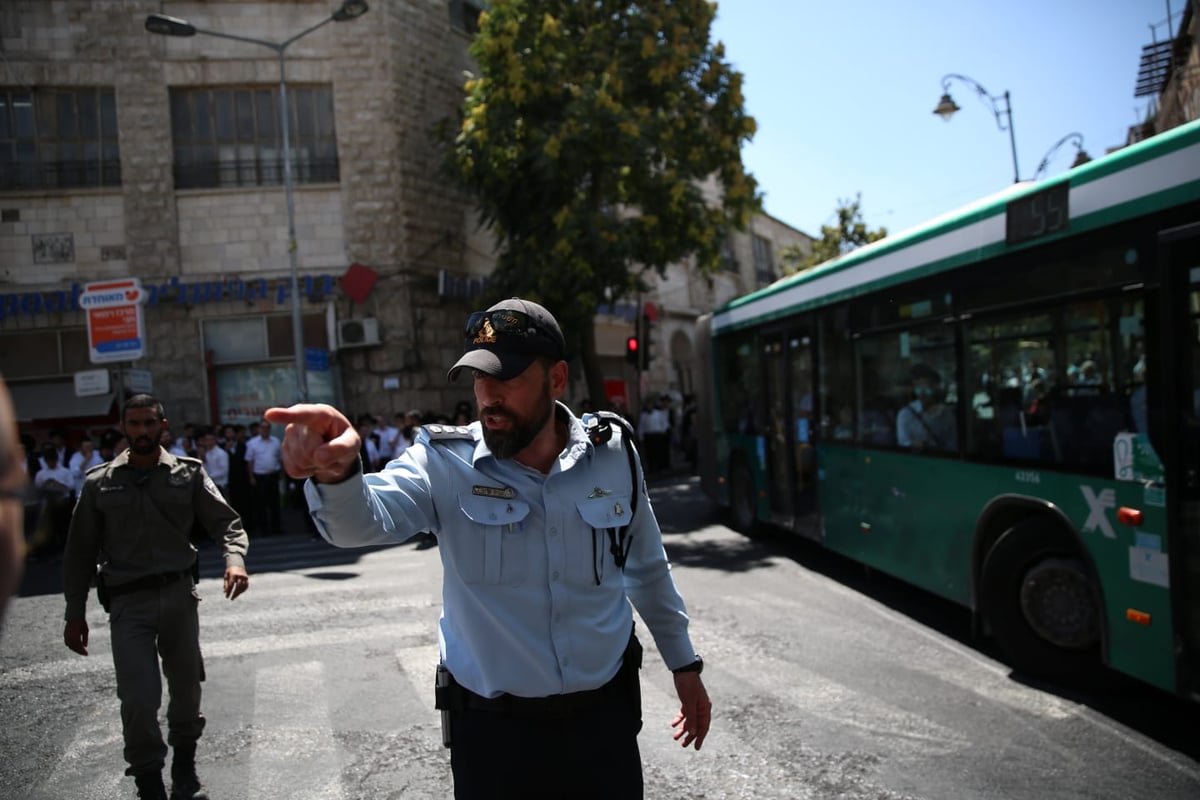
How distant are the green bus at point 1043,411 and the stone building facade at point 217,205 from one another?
45.7 feet

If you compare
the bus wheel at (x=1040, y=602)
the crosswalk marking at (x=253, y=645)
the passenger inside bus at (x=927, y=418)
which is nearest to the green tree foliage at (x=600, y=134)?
the passenger inside bus at (x=927, y=418)

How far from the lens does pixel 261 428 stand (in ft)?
50.0

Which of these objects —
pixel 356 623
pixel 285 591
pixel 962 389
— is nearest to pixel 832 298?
pixel 962 389

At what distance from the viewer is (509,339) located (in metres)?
2.36

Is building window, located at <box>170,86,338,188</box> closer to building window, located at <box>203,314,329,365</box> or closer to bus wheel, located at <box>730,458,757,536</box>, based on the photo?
building window, located at <box>203,314,329,365</box>

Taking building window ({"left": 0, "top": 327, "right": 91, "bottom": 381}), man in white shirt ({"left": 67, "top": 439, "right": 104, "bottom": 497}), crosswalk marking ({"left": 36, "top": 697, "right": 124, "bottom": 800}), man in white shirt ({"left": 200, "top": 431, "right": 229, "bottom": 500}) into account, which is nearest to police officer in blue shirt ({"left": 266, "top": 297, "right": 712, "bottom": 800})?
crosswalk marking ({"left": 36, "top": 697, "right": 124, "bottom": 800})

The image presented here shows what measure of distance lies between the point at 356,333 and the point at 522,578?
61.0 feet

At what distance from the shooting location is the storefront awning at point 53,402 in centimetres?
1928

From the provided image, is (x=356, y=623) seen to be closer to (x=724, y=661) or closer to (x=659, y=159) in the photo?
(x=724, y=661)

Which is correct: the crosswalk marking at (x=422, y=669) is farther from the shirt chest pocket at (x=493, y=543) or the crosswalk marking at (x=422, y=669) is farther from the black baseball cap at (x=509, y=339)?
the black baseball cap at (x=509, y=339)

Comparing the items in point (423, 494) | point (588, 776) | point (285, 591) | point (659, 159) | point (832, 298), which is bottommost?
point (285, 591)

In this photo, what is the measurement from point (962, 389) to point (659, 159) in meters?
11.6

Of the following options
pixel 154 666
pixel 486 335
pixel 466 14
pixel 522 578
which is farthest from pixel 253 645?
pixel 466 14

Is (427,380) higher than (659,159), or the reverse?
(659,159)
